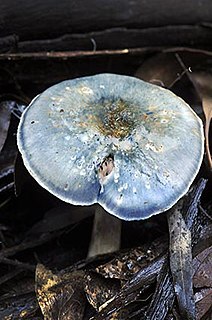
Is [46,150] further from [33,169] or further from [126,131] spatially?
[126,131]

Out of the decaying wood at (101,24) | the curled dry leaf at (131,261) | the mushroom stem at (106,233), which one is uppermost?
the decaying wood at (101,24)

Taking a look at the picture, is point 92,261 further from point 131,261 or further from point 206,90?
point 206,90

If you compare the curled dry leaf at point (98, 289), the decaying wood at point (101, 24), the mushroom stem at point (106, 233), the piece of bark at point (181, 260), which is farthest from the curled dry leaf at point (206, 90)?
the curled dry leaf at point (98, 289)

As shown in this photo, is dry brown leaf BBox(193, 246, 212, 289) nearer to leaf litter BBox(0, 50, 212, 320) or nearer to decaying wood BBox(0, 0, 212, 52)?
leaf litter BBox(0, 50, 212, 320)

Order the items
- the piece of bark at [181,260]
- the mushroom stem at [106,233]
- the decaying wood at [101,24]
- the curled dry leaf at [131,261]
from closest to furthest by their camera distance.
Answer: the piece of bark at [181,260]
the curled dry leaf at [131,261]
the mushroom stem at [106,233]
the decaying wood at [101,24]

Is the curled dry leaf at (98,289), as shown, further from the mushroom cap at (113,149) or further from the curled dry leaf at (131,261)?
the mushroom cap at (113,149)

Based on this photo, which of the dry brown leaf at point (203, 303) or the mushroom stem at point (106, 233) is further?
the mushroom stem at point (106, 233)

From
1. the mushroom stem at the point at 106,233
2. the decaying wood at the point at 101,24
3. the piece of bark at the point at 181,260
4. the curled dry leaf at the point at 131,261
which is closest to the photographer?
the piece of bark at the point at 181,260

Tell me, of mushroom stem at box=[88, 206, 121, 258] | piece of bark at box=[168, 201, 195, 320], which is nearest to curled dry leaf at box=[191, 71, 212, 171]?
piece of bark at box=[168, 201, 195, 320]

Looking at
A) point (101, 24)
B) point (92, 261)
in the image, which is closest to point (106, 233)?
point (92, 261)
